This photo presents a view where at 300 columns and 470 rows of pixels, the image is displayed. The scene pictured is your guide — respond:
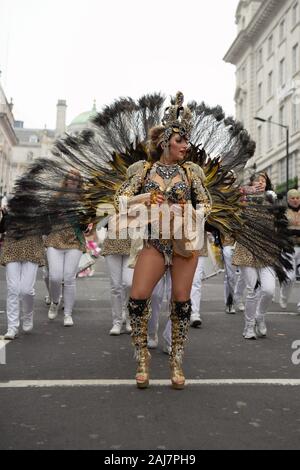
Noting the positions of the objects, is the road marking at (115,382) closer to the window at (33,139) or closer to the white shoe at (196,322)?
the white shoe at (196,322)

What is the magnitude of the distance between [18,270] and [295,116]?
3478cm

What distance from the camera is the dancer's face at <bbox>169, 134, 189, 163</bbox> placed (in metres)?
4.28

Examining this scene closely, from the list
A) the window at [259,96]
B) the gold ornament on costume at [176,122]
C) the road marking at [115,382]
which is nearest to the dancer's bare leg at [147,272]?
the road marking at [115,382]

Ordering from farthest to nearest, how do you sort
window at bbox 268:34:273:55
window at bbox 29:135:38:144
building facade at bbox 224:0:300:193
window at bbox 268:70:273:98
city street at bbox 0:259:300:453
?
window at bbox 29:135:38:144 → window at bbox 268:34:273:55 → window at bbox 268:70:273:98 → building facade at bbox 224:0:300:193 → city street at bbox 0:259:300:453

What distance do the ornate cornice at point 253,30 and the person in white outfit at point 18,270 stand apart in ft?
131

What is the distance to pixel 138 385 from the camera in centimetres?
403

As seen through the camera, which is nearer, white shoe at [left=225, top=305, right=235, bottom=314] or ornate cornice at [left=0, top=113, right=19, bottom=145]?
white shoe at [left=225, top=305, right=235, bottom=314]

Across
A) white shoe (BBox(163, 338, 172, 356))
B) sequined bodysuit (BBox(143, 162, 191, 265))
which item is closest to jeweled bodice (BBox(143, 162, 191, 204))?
A: sequined bodysuit (BBox(143, 162, 191, 265))

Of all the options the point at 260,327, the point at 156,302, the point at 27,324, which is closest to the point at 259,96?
the point at 260,327

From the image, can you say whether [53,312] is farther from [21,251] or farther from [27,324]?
[21,251]

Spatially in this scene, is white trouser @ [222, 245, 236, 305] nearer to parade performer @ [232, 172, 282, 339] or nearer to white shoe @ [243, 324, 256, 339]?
parade performer @ [232, 172, 282, 339]

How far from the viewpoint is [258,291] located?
20.6 ft

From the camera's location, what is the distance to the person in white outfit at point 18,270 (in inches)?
239
